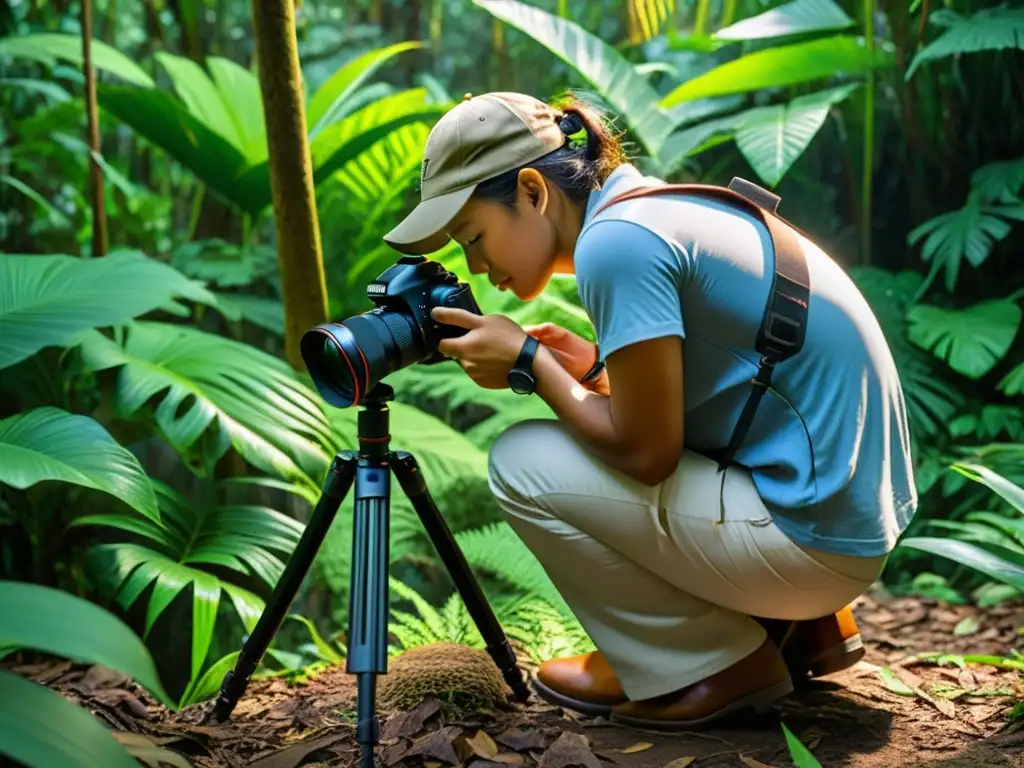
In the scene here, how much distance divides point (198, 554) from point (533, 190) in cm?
109

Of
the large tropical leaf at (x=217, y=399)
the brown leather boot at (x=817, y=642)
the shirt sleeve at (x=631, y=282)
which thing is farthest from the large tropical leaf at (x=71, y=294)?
the brown leather boot at (x=817, y=642)

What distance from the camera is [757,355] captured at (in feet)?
5.14

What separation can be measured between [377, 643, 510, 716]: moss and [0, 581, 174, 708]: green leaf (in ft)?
2.67

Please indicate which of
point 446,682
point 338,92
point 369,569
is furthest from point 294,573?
point 338,92

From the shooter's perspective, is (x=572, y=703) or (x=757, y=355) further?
(x=572, y=703)

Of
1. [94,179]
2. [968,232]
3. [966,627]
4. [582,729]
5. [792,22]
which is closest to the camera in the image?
[582,729]

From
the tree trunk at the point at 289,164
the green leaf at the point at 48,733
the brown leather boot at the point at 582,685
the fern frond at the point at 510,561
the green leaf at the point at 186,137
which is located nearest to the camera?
the green leaf at the point at 48,733

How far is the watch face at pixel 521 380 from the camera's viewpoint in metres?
1.59

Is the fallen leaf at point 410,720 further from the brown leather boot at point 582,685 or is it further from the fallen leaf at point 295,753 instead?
the brown leather boot at point 582,685

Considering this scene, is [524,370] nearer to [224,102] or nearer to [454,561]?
[454,561]

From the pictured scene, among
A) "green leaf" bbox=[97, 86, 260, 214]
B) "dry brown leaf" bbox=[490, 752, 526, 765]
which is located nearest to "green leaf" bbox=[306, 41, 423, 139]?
"green leaf" bbox=[97, 86, 260, 214]

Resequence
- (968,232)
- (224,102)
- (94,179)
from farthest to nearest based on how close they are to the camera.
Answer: (224,102)
(968,232)
(94,179)

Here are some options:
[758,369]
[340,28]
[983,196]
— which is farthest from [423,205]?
[340,28]

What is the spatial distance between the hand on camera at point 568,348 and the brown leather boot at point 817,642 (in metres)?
0.55
